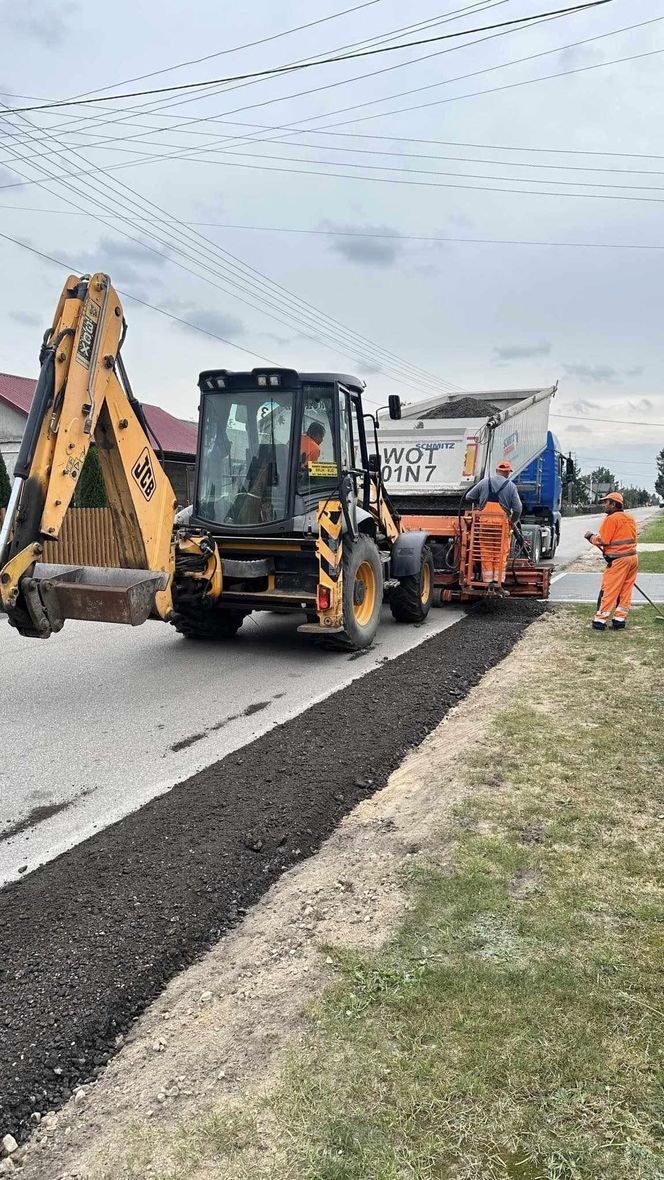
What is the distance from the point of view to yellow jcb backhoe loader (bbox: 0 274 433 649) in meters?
5.71

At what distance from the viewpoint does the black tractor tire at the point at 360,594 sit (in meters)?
7.88

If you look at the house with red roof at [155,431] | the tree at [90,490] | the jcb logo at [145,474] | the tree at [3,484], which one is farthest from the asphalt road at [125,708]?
the house with red roof at [155,431]

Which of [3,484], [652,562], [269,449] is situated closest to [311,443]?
[269,449]

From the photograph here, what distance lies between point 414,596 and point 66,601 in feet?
16.6

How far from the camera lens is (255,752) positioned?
5148mm

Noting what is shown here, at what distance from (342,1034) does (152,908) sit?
3.68ft

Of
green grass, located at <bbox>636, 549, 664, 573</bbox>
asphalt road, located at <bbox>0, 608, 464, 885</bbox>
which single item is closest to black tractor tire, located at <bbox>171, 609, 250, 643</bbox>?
asphalt road, located at <bbox>0, 608, 464, 885</bbox>

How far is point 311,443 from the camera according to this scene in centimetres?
791

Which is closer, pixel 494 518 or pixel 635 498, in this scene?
pixel 494 518

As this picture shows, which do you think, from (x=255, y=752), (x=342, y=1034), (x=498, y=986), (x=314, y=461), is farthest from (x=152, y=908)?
(x=314, y=461)

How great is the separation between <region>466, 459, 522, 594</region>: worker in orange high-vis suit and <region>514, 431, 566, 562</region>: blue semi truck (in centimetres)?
478

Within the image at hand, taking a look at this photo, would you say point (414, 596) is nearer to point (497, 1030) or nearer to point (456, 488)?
point (456, 488)

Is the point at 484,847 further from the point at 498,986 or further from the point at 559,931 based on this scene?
the point at 498,986

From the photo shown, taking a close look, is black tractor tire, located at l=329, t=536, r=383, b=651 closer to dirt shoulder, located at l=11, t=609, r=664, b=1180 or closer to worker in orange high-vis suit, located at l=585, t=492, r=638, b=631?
worker in orange high-vis suit, located at l=585, t=492, r=638, b=631
